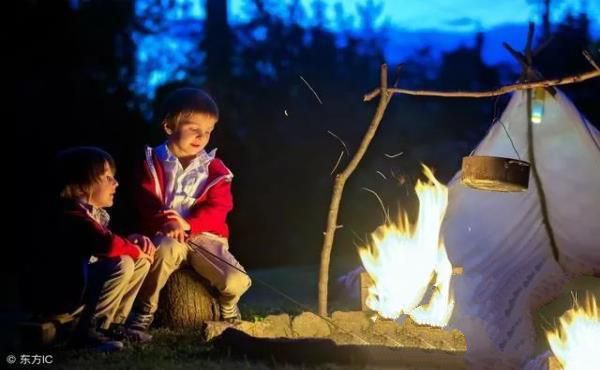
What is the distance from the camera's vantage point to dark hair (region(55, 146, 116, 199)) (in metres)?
4.01

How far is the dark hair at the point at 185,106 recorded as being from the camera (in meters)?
4.46

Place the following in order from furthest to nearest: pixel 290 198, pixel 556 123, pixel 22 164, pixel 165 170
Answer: pixel 290 198, pixel 22 164, pixel 556 123, pixel 165 170

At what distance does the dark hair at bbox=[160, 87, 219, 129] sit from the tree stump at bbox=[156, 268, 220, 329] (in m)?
0.91

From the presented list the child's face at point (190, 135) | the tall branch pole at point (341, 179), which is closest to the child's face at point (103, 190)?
the child's face at point (190, 135)

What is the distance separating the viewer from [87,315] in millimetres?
3922

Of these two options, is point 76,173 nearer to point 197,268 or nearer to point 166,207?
point 166,207

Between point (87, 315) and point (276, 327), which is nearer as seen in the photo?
point (87, 315)

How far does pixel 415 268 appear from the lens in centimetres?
455

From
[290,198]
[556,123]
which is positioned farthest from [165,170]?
[290,198]

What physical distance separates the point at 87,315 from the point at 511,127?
145 inches

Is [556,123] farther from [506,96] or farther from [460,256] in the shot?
[460,256]

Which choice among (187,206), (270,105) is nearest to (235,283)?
(187,206)

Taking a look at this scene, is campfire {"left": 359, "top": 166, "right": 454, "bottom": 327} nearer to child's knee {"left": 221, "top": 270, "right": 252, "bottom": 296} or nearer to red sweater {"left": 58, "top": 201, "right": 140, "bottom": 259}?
child's knee {"left": 221, "top": 270, "right": 252, "bottom": 296}

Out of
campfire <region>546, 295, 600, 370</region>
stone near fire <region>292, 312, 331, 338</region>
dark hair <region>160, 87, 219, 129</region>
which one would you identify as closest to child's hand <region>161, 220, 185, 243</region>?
dark hair <region>160, 87, 219, 129</region>
